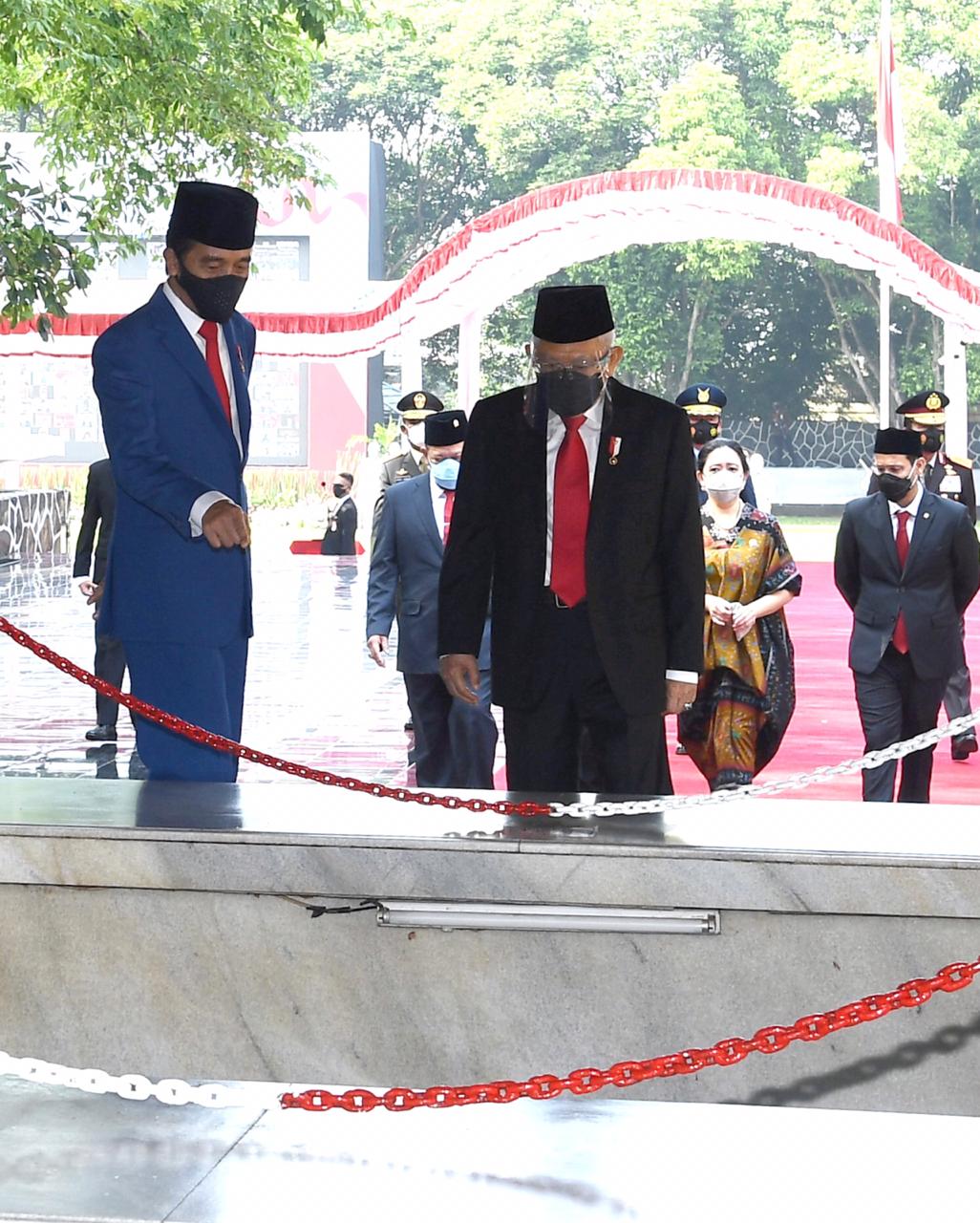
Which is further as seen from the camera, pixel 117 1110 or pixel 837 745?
pixel 837 745

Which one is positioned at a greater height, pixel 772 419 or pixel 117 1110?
pixel 772 419

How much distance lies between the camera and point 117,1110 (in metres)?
2.44

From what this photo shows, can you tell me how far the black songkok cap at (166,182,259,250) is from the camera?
4.53 m

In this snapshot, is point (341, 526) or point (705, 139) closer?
point (341, 526)

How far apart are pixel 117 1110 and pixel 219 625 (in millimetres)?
2286

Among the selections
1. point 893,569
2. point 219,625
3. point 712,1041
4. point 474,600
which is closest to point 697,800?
point 712,1041

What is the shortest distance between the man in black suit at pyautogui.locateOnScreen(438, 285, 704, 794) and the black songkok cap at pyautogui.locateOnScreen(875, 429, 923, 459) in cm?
341

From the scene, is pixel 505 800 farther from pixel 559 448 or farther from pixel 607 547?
pixel 559 448

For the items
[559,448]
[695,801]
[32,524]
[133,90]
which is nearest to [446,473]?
[559,448]

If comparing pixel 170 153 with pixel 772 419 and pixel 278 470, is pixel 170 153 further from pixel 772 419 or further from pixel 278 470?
pixel 772 419

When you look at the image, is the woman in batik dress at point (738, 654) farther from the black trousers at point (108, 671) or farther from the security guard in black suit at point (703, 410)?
the black trousers at point (108, 671)

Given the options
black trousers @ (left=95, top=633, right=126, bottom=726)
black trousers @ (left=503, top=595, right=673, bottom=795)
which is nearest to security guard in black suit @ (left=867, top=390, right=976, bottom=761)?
A: black trousers @ (left=95, top=633, right=126, bottom=726)

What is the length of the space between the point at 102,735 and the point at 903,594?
490 cm

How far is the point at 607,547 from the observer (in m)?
4.61
